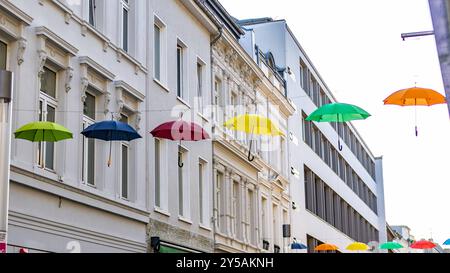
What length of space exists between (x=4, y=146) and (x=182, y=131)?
544 inches

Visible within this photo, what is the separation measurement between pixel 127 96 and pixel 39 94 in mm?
5442

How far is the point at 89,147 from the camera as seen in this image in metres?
22.8

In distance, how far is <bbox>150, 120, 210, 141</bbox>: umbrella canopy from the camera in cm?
2338

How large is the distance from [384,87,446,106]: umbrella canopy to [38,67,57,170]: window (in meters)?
8.51

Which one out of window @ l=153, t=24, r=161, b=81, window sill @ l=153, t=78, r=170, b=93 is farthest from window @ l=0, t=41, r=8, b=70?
window @ l=153, t=24, r=161, b=81

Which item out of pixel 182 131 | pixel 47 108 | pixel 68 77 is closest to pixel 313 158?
pixel 182 131

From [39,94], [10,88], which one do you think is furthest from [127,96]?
[10,88]

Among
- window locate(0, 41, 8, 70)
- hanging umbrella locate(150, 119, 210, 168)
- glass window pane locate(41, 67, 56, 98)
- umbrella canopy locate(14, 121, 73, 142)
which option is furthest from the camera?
hanging umbrella locate(150, 119, 210, 168)

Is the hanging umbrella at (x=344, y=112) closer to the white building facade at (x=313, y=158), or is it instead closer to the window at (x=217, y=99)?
the window at (x=217, y=99)

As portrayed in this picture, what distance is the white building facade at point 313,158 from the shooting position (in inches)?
1937

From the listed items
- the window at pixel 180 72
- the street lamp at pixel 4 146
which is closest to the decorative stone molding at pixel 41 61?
the street lamp at pixel 4 146

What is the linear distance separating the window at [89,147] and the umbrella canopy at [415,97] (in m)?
7.56

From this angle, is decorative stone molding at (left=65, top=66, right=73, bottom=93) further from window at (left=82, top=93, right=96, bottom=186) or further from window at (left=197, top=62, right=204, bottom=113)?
window at (left=197, top=62, right=204, bottom=113)

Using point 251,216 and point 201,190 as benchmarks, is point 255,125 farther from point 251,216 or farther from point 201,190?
point 251,216
